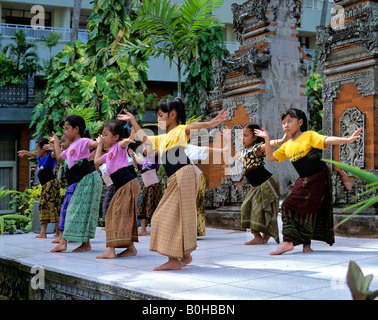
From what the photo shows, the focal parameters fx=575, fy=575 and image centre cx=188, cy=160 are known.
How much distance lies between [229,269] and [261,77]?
4.84m

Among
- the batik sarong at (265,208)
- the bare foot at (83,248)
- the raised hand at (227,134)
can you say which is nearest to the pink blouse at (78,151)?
the bare foot at (83,248)

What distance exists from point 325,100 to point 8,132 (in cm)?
1574

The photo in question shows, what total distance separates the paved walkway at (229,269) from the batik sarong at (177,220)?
22cm

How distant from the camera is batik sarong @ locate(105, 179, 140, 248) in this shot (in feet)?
20.2

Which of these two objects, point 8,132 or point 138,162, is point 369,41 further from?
point 8,132

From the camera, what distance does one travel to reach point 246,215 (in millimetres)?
7453

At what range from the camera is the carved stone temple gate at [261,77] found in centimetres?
936

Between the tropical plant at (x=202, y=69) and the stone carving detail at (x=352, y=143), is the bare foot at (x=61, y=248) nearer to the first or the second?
the stone carving detail at (x=352, y=143)

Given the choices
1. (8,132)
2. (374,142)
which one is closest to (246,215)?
(374,142)

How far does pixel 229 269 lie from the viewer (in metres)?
5.17

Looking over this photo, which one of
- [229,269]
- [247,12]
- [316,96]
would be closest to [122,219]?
[229,269]

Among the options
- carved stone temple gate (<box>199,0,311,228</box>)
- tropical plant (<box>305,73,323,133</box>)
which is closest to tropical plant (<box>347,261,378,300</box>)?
carved stone temple gate (<box>199,0,311,228</box>)

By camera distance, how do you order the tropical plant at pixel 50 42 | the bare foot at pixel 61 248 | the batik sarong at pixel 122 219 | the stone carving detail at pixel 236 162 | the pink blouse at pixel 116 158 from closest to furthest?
the batik sarong at pixel 122 219 < the pink blouse at pixel 116 158 < the bare foot at pixel 61 248 < the stone carving detail at pixel 236 162 < the tropical plant at pixel 50 42
